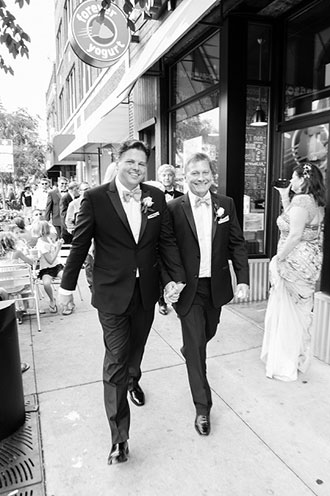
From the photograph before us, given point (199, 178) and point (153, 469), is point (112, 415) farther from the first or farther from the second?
point (199, 178)

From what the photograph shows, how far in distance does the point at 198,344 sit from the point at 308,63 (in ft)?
12.5

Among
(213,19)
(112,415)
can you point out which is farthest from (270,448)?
(213,19)

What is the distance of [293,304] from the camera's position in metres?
3.50

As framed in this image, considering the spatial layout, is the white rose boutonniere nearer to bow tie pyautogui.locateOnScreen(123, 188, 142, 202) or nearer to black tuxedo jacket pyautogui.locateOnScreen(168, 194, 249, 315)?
black tuxedo jacket pyautogui.locateOnScreen(168, 194, 249, 315)

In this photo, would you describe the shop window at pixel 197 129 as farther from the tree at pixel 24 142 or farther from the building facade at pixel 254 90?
the tree at pixel 24 142

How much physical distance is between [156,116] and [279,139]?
3.10 metres

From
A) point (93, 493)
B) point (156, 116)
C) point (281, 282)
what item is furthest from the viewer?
point (156, 116)

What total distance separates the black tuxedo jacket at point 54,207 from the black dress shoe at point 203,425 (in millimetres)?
7633

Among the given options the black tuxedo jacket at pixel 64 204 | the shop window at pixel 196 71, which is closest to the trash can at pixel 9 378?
the shop window at pixel 196 71

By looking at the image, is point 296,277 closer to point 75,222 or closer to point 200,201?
point 200,201

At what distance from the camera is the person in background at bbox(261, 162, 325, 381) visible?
330cm

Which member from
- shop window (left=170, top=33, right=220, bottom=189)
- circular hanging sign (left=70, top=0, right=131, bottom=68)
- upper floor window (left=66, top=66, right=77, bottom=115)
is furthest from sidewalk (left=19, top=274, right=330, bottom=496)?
upper floor window (left=66, top=66, right=77, bottom=115)

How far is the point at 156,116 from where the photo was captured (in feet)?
24.7

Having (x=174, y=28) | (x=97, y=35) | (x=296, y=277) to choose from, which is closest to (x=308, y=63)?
(x=174, y=28)
